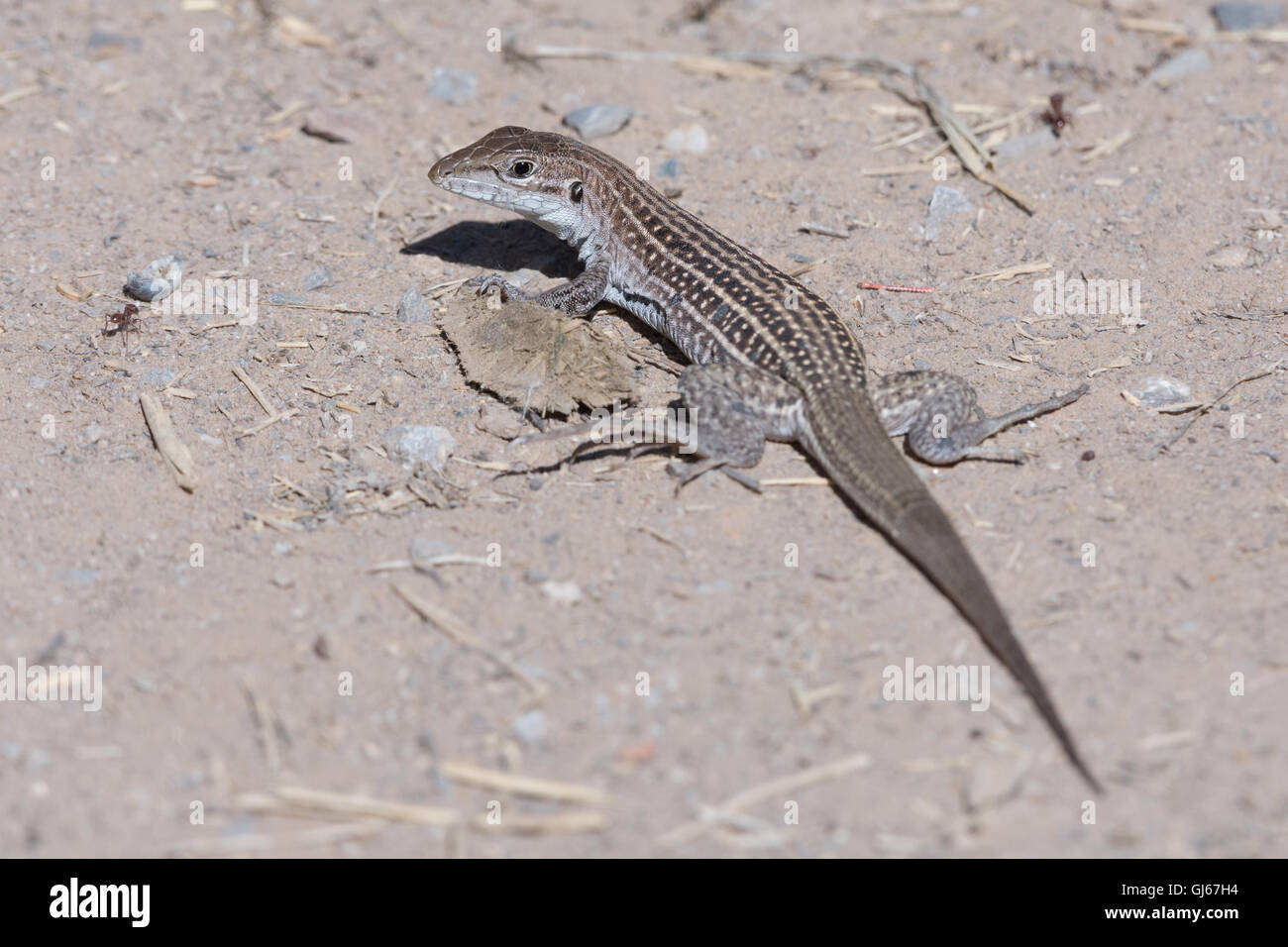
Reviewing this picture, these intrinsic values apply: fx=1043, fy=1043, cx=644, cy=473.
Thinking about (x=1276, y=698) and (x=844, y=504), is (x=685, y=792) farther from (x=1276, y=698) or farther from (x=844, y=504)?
(x=1276, y=698)

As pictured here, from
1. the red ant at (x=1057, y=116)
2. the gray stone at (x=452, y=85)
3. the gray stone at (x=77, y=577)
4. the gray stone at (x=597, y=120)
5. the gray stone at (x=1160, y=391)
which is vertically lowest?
the gray stone at (x=77, y=577)

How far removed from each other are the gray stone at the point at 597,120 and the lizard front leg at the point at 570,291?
168 cm

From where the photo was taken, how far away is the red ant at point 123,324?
17.8 ft

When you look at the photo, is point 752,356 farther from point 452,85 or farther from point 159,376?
point 452,85

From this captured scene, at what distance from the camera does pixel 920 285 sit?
5848 mm

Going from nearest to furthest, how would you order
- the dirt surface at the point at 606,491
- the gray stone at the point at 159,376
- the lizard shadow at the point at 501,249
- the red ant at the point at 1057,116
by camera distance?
the dirt surface at the point at 606,491 < the gray stone at the point at 159,376 < the lizard shadow at the point at 501,249 < the red ant at the point at 1057,116

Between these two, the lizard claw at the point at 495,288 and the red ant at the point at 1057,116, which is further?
the red ant at the point at 1057,116

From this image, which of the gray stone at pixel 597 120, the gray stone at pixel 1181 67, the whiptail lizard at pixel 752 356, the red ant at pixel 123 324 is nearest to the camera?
the whiptail lizard at pixel 752 356

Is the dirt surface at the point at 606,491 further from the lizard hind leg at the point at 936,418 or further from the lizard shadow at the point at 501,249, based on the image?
the lizard hind leg at the point at 936,418

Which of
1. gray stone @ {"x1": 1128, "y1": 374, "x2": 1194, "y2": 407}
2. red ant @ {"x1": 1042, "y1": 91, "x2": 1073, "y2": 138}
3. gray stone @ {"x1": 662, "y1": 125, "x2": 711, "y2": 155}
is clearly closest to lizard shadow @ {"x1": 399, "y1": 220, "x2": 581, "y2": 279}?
gray stone @ {"x1": 662, "y1": 125, "x2": 711, "y2": 155}

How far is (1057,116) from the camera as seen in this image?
6.87 m

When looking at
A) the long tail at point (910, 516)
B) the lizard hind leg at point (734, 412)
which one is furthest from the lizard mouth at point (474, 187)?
the long tail at point (910, 516)

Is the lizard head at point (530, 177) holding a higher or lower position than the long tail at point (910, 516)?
higher

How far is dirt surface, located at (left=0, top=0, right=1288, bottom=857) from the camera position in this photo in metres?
3.41
